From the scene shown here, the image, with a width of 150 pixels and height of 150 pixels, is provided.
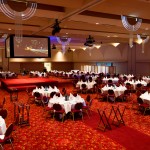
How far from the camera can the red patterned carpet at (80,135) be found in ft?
19.5

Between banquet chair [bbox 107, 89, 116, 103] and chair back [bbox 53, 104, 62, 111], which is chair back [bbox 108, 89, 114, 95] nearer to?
banquet chair [bbox 107, 89, 116, 103]

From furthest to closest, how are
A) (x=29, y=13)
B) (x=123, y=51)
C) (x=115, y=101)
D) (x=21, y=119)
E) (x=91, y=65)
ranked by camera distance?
(x=91, y=65) → (x=123, y=51) → (x=115, y=101) → (x=29, y=13) → (x=21, y=119)

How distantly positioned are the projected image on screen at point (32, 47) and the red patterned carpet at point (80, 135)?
8344mm

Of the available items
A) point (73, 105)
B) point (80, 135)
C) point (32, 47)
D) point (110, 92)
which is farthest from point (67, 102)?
point (32, 47)

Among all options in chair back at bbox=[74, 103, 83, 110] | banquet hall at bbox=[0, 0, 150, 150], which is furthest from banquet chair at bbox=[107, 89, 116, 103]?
chair back at bbox=[74, 103, 83, 110]

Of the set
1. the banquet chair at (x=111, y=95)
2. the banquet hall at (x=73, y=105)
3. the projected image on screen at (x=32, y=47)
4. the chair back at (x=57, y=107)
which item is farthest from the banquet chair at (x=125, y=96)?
the projected image on screen at (x=32, y=47)

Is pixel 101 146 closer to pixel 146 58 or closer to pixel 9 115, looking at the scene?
pixel 9 115

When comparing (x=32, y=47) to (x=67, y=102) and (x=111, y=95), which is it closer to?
(x=111, y=95)

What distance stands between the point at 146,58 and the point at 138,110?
12.1 m

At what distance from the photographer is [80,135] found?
22.1 ft

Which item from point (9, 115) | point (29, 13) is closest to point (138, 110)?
point (9, 115)

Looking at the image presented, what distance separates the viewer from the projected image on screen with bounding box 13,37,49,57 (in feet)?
52.9

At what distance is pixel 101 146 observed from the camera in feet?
19.3

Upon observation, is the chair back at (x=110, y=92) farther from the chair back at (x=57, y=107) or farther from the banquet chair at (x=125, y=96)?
the chair back at (x=57, y=107)
